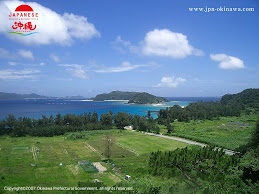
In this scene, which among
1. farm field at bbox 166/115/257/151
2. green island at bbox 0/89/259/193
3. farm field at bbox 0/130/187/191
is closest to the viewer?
green island at bbox 0/89/259/193

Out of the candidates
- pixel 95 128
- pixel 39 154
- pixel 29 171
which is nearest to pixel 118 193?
pixel 29 171

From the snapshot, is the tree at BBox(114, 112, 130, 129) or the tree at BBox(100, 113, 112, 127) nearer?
the tree at BBox(114, 112, 130, 129)

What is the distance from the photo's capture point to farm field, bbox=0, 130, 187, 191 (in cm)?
2158

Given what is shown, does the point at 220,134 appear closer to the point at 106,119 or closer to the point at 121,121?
the point at 121,121

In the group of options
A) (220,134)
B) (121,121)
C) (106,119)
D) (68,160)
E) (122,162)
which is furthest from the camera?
(106,119)

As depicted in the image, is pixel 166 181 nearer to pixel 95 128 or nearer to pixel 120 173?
pixel 120 173

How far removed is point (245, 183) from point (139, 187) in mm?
6993

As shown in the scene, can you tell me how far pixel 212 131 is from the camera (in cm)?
5419

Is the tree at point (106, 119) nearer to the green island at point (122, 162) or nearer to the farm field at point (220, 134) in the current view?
the green island at point (122, 162)

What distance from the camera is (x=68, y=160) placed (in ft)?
95.0

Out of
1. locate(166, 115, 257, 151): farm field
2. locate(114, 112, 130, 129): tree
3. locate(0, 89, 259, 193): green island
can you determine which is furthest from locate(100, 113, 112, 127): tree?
locate(166, 115, 257, 151): farm field

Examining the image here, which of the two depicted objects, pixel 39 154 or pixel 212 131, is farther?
pixel 212 131

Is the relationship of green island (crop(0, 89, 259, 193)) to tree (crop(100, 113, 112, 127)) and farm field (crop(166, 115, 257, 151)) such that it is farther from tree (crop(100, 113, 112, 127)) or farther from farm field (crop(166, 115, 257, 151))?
farm field (crop(166, 115, 257, 151))

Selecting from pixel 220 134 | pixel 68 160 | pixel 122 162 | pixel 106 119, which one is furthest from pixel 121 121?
pixel 122 162
